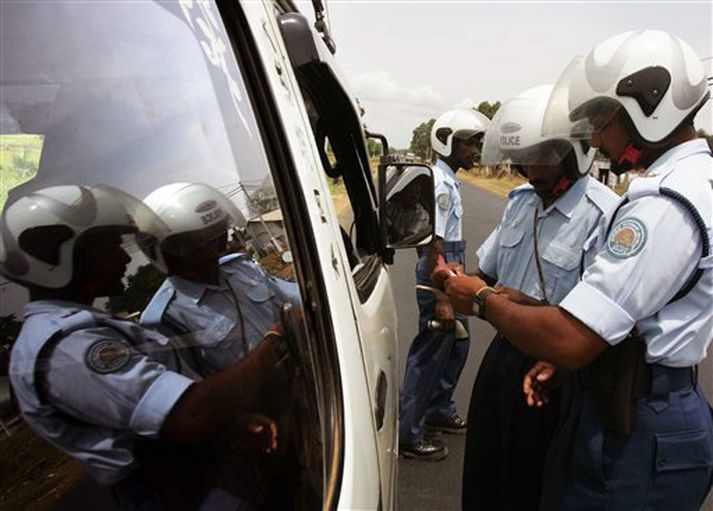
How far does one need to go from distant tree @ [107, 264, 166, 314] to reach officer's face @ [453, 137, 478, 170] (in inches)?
124

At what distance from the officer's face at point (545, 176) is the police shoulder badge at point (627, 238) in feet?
2.59

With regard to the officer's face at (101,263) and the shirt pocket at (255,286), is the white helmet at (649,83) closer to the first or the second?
the shirt pocket at (255,286)

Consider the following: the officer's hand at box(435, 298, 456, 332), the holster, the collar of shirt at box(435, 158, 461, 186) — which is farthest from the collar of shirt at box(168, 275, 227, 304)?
the collar of shirt at box(435, 158, 461, 186)

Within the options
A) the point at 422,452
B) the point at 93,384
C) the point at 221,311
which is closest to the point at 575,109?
the point at 221,311

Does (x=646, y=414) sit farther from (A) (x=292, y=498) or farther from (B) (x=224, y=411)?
(B) (x=224, y=411)

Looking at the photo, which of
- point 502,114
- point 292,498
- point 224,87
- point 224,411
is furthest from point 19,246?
point 502,114

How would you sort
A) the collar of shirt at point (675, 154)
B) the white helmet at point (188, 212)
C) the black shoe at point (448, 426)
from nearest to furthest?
the white helmet at point (188, 212)
the collar of shirt at point (675, 154)
the black shoe at point (448, 426)

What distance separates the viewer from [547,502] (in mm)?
1845

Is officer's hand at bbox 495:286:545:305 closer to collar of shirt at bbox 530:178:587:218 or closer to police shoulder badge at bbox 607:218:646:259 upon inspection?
collar of shirt at bbox 530:178:587:218

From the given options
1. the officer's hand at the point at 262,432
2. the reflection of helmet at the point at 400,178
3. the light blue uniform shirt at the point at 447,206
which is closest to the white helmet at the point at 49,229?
the officer's hand at the point at 262,432

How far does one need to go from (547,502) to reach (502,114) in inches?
59.7

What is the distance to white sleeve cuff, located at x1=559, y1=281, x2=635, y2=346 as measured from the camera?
57.6 inches

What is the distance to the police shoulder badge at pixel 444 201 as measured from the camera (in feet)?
11.6

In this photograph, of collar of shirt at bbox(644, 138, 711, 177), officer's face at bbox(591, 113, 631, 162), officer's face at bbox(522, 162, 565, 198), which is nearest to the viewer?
collar of shirt at bbox(644, 138, 711, 177)
